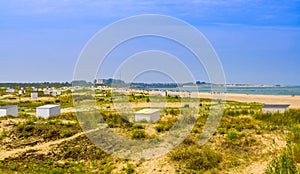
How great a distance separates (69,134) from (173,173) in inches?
226

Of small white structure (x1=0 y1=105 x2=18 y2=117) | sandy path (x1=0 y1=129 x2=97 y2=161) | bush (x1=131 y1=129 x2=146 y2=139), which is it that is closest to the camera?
sandy path (x1=0 y1=129 x2=97 y2=161)

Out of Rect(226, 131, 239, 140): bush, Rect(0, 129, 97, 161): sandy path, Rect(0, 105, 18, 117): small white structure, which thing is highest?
Rect(0, 105, 18, 117): small white structure

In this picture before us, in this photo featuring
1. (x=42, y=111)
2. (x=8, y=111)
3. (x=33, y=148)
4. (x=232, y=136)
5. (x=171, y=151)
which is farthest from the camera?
(x=8, y=111)

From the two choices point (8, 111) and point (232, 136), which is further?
point (8, 111)

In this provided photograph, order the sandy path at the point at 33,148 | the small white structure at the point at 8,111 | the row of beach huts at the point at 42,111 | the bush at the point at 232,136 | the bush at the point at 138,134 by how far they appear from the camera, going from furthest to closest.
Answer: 1. the small white structure at the point at 8,111
2. the row of beach huts at the point at 42,111
3. the bush at the point at 138,134
4. the bush at the point at 232,136
5. the sandy path at the point at 33,148

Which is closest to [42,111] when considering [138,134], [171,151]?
[138,134]

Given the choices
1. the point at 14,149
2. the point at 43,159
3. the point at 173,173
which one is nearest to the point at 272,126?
the point at 173,173

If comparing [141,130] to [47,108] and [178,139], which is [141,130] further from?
[47,108]

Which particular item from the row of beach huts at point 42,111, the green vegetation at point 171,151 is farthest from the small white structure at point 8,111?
the green vegetation at point 171,151

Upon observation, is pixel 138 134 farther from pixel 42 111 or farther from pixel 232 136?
pixel 42 111

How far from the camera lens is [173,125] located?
1590 centimetres

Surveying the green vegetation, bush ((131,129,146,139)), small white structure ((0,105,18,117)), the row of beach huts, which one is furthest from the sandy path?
small white structure ((0,105,18,117))

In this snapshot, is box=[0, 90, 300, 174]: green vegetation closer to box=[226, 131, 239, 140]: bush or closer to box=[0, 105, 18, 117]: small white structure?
box=[226, 131, 239, 140]: bush

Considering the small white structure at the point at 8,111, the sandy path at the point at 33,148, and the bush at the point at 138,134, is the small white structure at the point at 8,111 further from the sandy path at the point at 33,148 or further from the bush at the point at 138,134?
the bush at the point at 138,134
